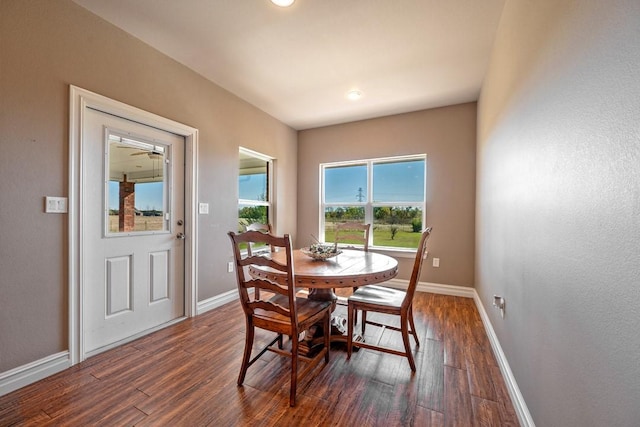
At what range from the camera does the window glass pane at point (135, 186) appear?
7.08ft

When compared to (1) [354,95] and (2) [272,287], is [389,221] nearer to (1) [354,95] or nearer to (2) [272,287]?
(1) [354,95]

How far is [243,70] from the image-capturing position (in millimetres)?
2672

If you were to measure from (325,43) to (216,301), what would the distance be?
288 centimetres

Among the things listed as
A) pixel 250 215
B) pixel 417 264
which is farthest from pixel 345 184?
pixel 417 264

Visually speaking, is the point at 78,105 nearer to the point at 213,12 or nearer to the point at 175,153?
the point at 175,153

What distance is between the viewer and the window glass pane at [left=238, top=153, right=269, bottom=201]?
3508mm

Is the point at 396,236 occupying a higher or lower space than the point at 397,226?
lower

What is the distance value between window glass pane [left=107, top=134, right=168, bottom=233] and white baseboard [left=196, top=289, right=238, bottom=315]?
0.93 meters

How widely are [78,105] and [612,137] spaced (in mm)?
2837

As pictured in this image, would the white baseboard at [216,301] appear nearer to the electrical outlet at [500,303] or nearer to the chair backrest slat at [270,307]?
the chair backrest slat at [270,307]

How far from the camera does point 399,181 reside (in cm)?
391

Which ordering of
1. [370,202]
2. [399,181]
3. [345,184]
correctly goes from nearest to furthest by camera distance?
[399,181] < [370,202] < [345,184]

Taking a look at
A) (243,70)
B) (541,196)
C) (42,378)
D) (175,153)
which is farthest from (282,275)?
(243,70)

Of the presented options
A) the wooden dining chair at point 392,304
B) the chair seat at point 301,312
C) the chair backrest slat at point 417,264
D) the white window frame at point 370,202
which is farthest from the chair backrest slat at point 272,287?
the white window frame at point 370,202
